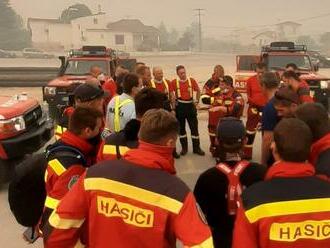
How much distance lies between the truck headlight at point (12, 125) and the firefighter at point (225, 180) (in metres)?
4.19

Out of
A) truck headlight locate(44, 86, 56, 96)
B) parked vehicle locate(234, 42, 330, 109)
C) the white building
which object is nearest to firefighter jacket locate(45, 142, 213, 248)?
truck headlight locate(44, 86, 56, 96)

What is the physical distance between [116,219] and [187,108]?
6357 mm

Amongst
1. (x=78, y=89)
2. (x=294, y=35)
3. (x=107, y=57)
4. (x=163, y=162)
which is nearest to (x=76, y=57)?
(x=107, y=57)

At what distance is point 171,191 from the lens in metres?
2.20

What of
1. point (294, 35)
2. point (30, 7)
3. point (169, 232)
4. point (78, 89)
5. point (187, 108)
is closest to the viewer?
point (169, 232)

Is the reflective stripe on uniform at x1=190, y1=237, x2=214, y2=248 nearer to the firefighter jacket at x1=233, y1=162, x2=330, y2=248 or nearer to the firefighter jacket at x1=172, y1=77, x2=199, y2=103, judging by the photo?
the firefighter jacket at x1=233, y1=162, x2=330, y2=248

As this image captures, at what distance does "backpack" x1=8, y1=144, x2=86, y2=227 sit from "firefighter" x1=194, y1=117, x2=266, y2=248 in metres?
1.11

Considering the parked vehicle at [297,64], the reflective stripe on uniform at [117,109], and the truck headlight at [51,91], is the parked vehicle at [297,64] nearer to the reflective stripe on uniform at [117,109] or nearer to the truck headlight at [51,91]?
the truck headlight at [51,91]

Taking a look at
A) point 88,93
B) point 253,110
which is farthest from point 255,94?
point 88,93

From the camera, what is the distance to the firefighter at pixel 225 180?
2.85 m

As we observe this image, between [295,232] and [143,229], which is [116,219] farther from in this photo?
[295,232]

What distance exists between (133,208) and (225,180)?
82 centimetres

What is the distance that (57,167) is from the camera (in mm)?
2820

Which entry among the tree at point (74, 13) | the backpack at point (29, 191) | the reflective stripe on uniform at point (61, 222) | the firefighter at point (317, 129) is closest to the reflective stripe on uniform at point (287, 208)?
the firefighter at point (317, 129)
